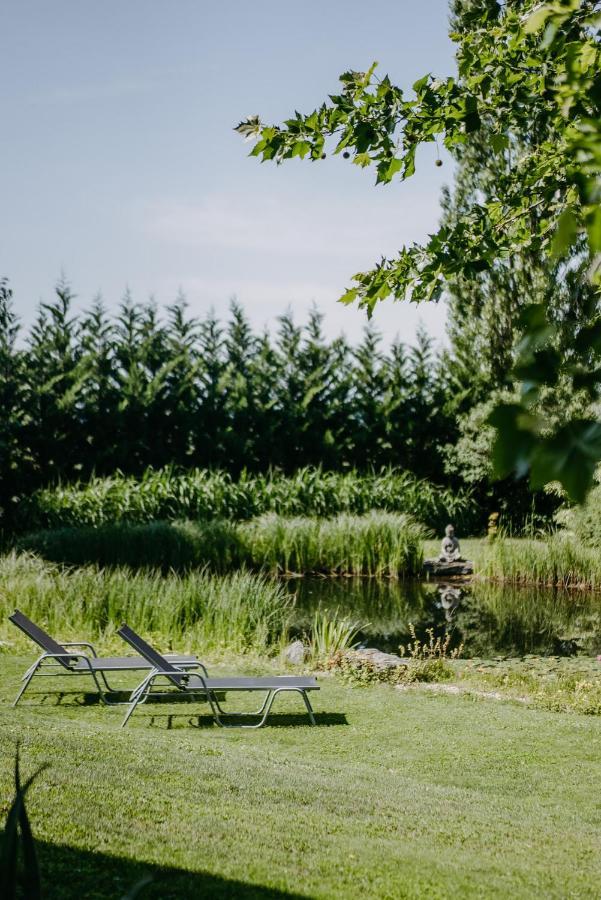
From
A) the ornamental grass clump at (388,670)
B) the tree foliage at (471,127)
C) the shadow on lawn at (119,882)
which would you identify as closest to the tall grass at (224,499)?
the ornamental grass clump at (388,670)

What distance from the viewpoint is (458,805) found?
194 inches

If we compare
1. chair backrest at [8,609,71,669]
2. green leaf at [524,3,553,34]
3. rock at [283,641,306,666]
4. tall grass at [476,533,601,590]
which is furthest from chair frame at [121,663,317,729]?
tall grass at [476,533,601,590]

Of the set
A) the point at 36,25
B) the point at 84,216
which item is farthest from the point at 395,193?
the point at 84,216

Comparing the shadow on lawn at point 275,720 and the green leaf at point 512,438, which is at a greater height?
the green leaf at point 512,438

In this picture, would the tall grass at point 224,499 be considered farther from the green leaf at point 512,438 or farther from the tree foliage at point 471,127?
the green leaf at point 512,438

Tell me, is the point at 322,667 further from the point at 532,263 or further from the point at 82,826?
the point at 532,263

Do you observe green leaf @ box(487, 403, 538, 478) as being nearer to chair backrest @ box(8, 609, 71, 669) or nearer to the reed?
chair backrest @ box(8, 609, 71, 669)

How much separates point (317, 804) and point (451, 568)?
14691 millimetres

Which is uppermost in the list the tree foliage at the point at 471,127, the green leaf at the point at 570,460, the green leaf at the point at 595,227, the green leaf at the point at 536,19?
the tree foliage at the point at 471,127

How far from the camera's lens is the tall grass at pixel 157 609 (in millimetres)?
10789

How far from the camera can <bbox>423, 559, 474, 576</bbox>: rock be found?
18.8 metres

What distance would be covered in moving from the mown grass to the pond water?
0.66 metres

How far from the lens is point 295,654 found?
10.1 m

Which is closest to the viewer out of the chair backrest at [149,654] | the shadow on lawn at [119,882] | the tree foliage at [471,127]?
the shadow on lawn at [119,882]
